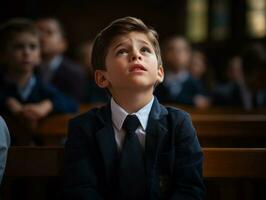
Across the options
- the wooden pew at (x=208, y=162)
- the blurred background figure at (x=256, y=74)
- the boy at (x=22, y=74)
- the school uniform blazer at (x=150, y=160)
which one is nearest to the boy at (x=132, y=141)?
the school uniform blazer at (x=150, y=160)

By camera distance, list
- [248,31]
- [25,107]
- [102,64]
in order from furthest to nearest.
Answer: [248,31] → [25,107] → [102,64]

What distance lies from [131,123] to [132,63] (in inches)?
8.7

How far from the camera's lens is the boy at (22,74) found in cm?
332

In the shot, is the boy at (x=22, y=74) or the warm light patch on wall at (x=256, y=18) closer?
the boy at (x=22, y=74)

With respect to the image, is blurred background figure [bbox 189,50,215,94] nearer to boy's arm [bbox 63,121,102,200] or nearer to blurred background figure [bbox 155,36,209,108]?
blurred background figure [bbox 155,36,209,108]

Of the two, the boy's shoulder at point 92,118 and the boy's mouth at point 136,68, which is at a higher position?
the boy's mouth at point 136,68

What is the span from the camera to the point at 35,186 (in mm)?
2342

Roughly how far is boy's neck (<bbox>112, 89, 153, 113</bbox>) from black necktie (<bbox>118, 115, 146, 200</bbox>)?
0.15 metres

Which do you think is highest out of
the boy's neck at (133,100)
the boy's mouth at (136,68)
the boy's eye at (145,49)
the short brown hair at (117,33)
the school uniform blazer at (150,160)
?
the short brown hair at (117,33)

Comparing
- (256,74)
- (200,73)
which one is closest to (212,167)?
(256,74)

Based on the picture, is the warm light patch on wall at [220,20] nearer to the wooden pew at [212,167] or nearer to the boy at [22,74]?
the boy at [22,74]

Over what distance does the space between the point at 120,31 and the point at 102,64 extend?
147mm

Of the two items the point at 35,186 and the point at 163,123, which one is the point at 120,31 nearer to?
the point at 163,123

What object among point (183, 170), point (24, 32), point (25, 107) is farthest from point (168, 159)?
point (24, 32)
